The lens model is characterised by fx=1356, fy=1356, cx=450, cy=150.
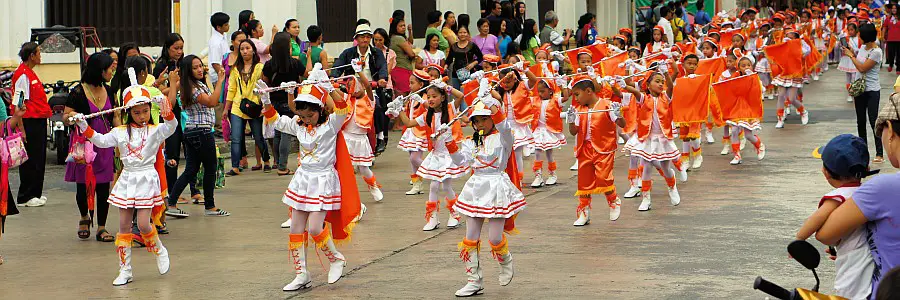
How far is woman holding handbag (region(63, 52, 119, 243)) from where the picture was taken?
11023 mm

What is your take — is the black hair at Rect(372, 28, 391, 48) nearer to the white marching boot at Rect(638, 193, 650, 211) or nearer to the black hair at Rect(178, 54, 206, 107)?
the black hair at Rect(178, 54, 206, 107)

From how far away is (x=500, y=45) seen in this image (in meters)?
24.4

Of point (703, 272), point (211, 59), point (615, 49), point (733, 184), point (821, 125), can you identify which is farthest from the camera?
point (821, 125)

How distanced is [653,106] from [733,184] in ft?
5.73

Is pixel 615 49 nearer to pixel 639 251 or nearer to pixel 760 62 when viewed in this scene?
pixel 760 62

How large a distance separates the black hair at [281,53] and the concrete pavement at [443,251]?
1321mm

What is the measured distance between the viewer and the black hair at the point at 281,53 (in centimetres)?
1455

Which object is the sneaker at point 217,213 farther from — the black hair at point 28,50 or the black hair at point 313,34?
the black hair at point 313,34

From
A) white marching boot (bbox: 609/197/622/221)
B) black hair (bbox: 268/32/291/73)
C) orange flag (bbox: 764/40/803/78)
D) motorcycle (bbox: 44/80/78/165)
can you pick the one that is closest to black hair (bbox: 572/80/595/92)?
white marching boot (bbox: 609/197/622/221)

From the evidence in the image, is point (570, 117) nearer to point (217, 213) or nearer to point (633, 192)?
point (633, 192)

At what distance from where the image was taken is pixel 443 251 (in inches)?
420

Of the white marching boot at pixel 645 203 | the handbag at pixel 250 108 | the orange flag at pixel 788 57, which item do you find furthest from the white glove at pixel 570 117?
the orange flag at pixel 788 57

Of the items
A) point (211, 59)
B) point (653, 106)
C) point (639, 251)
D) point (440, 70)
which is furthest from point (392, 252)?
point (211, 59)

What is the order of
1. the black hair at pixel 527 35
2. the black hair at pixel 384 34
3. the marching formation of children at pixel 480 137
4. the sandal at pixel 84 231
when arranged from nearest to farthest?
1. the marching formation of children at pixel 480 137
2. the sandal at pixel 84 231
3. the black hair at pixel 384 34
4. the black hair at pixel 527 35
